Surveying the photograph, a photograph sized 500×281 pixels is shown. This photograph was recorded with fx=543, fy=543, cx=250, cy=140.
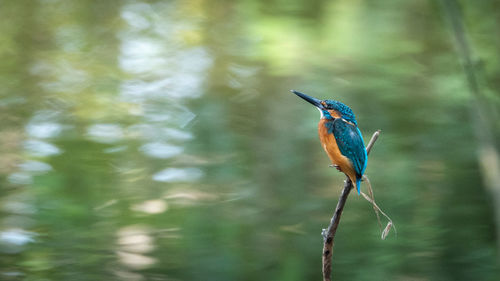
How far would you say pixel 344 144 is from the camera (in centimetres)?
67

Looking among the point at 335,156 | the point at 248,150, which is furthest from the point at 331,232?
the point at 248,150

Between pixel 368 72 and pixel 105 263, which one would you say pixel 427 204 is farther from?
pixel 105 263

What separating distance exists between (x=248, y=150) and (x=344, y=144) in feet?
4.88

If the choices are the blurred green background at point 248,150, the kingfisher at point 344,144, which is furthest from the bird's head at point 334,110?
the blurred green background at point 248,150

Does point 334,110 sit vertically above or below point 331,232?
above

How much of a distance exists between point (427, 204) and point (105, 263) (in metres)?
1.20

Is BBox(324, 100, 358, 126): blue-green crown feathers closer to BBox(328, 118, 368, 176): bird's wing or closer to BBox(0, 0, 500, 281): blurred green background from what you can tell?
BBox(328, 118, 368, 176): bird's wing

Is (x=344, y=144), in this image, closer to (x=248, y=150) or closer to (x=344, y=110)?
(x=344, y=110)

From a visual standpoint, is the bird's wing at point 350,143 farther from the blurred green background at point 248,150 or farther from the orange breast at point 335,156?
the blurred green background at point 248,150

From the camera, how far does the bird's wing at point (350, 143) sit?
66cm

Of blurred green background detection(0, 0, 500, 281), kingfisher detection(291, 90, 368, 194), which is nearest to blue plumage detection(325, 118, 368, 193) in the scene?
kingfisher detection(291, 90, 368, 194)

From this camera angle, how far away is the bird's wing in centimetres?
66

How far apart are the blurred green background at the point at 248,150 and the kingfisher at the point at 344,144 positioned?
1244mm

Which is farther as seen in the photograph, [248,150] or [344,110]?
[248,150]
